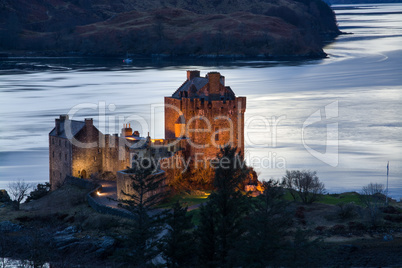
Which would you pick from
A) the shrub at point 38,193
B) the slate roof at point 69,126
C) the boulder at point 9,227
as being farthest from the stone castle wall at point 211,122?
the boulder at point 9,227

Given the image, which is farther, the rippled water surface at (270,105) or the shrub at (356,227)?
the rippled water surface at (270,105)

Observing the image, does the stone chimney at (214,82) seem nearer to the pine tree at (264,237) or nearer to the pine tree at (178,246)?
the pine tree at (178,246)

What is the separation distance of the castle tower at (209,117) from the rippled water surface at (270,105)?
1011 cm

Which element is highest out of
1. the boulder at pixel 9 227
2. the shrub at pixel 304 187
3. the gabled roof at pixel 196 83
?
the gabled roof at pixel 196 83

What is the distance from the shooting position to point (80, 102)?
3930 inches

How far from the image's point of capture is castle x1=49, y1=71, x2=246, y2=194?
43594 millimetres

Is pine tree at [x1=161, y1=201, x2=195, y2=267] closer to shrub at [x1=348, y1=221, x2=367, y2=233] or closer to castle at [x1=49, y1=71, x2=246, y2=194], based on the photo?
shrub at [x1=348, y1=221, x2=367, y2=233]

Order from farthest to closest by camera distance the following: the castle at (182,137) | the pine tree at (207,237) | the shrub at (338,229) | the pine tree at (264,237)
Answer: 1. the castle at (182,137)
2. the shrub at (338,229)
3. the pine tree at (207,237)
4. the pine tree at (264,237)

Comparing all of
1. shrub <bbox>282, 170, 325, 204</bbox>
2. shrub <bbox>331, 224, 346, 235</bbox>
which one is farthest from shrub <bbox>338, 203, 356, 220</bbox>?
shrub <bbox>282, 170, 325, 204</bbox>

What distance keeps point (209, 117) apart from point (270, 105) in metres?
54.0

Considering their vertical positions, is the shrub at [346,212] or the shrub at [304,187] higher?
the shrub at [304,187]

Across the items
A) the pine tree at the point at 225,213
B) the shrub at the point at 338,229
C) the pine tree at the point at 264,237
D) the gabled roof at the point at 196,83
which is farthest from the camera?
the gabled roof at the point at 196,83

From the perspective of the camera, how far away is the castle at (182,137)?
143 feet

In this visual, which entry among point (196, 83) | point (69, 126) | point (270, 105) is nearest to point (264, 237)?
point (196, 83)
